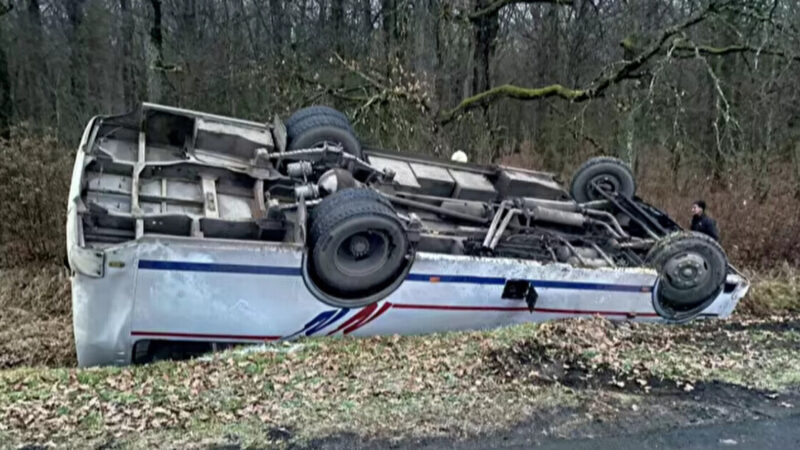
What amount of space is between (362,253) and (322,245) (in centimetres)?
36

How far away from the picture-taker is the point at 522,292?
5.70m

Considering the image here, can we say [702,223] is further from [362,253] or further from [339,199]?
[339,199]

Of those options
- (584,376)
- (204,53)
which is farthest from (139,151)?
(204,53)

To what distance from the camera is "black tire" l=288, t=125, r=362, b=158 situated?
668 centimetres

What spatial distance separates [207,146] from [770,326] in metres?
Result: 5.67

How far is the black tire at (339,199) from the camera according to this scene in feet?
17.1

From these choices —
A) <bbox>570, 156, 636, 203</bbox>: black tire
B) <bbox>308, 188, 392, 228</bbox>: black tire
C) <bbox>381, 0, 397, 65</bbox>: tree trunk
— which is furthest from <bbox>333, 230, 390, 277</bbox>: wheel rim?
<bbox>381, 0, 397, 65</bbox>: tree trunk

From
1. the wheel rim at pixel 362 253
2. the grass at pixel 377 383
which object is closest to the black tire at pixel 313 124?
the wheel rim at pixel 362 253

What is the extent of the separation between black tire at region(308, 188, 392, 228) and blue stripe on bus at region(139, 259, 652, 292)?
1.70ft

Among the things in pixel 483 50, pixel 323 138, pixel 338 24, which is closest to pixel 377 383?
pixel 323 138

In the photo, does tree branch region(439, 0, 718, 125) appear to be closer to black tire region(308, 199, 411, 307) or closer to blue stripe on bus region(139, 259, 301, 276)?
black tire region(308, 199, 411, 307)

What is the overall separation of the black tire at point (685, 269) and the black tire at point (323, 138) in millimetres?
3161

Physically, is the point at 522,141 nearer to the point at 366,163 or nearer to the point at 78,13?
the point at 366,163

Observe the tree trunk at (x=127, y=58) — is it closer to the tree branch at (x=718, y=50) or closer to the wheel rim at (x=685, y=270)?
the tree branch at (x=718, y=50)
